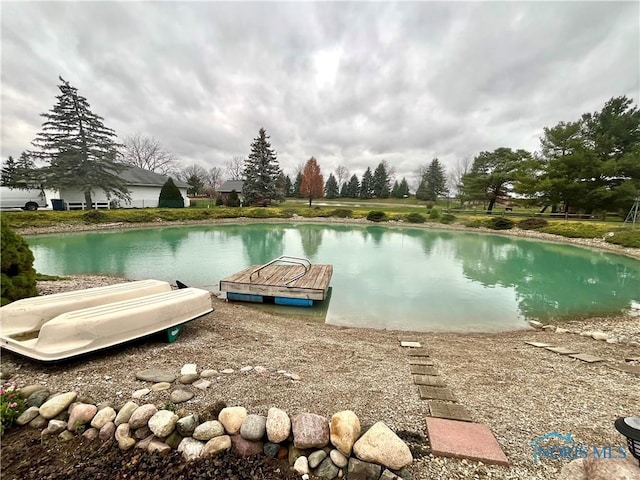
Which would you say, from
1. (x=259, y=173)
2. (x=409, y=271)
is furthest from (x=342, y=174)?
(x=409, y=271)

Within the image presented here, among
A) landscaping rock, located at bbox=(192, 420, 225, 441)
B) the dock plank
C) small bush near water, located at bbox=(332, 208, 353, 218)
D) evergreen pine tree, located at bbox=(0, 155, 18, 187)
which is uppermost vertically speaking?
evergreen pine tree, located at bbox=(0, 155, 18, 187)

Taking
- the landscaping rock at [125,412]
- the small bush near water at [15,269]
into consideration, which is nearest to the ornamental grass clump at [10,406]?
the landscaping rock at [125,412]

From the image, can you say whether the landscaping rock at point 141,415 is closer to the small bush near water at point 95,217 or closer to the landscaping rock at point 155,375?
the landscaping rock at point 155,375

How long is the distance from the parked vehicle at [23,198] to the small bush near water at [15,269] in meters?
26.8

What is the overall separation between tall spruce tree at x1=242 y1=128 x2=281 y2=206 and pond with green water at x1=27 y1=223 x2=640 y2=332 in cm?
1597

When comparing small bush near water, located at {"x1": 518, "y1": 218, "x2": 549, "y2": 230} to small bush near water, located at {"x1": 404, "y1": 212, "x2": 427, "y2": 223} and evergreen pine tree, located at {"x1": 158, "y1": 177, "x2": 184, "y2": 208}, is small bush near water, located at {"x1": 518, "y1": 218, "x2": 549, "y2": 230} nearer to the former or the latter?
small bush near water, located at {"x1": 404, "y1": 212, "x2": 427, "y2": 223}

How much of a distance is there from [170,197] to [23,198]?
1094 cm

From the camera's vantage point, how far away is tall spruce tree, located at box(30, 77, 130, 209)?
69.9 feet

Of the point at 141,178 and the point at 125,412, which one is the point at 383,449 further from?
the point at 141,178

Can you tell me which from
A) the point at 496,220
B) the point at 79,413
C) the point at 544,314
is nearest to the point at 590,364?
the point at 544,314

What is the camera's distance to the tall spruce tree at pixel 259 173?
32.0m

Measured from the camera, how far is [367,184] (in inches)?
2255

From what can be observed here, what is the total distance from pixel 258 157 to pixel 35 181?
19564 millimetres

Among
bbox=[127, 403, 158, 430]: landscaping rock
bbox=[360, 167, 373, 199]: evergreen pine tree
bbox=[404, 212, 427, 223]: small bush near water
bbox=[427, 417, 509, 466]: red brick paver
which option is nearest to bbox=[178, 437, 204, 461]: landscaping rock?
bbox=[127, 403, 158, 430]: landscaping rock
